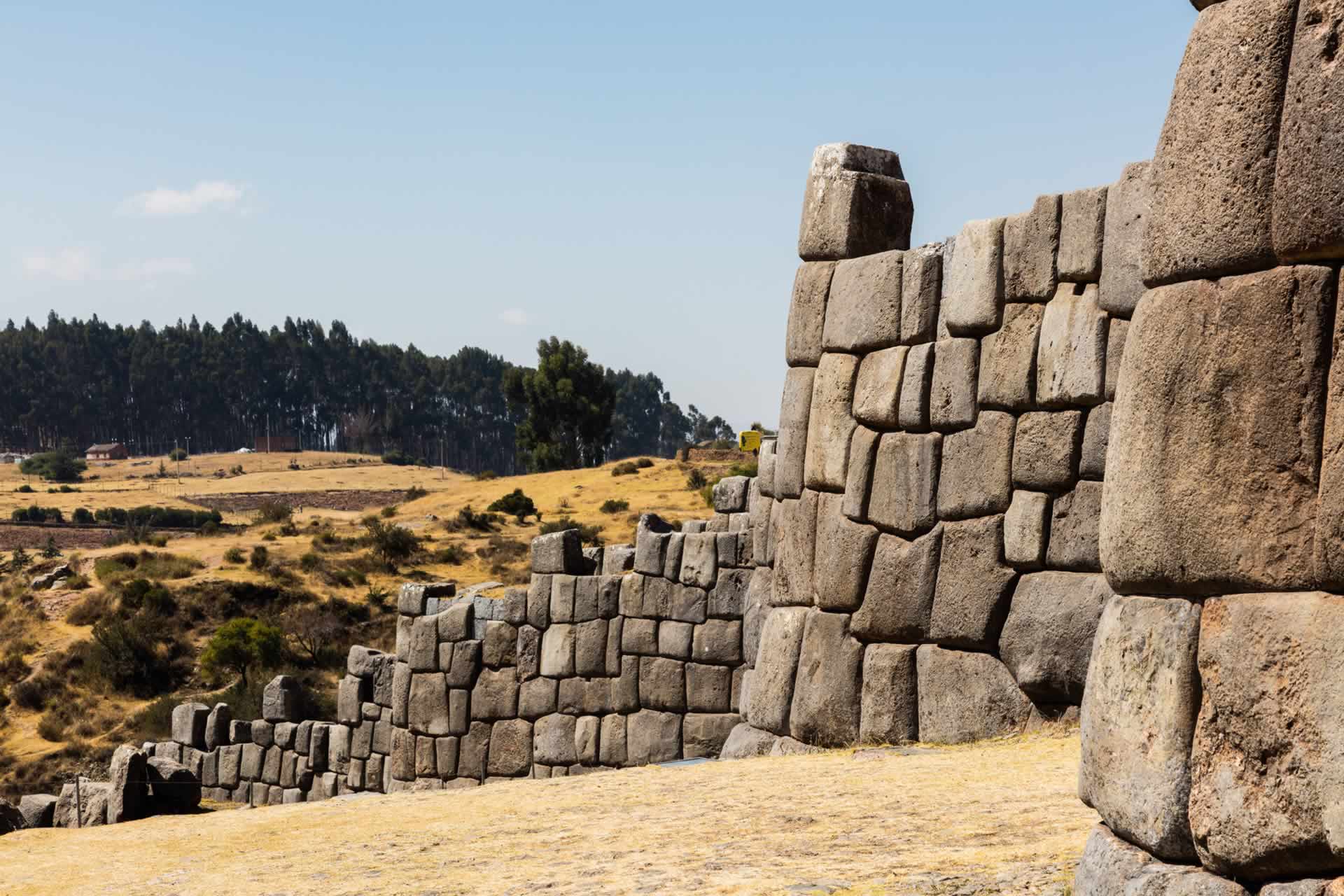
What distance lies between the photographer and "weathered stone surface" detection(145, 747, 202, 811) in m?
15.3

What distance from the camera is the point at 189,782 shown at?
15.5m

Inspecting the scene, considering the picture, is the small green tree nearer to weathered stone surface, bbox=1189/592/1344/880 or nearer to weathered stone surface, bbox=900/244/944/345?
weathered stone surface, bbox=900/244/944/345

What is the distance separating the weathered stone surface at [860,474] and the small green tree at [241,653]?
1812cm

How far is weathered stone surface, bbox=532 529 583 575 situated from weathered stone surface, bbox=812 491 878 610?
450cm

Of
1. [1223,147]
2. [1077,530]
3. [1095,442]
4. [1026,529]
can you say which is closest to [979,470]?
[1026,529]

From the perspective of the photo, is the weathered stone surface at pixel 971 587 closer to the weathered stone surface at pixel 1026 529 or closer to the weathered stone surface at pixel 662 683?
A: the weathered stone surface at pixel 1026 529

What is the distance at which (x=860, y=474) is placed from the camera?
10.1 meters

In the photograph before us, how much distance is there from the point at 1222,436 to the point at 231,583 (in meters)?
29.6

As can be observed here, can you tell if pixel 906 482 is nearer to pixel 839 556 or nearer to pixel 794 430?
pixel 839 556

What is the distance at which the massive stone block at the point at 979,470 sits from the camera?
9.12 m

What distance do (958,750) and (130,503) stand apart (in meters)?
53.9

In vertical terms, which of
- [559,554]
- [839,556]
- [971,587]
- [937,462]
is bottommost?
[559,554]

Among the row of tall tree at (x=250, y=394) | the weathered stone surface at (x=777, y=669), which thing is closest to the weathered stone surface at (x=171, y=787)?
the weathered stone surface at (x=777, y=669)

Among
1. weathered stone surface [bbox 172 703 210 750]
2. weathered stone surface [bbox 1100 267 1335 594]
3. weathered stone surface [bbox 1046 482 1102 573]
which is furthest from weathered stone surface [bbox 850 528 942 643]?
weathered stone surface [bbox 172 703 210 750]
